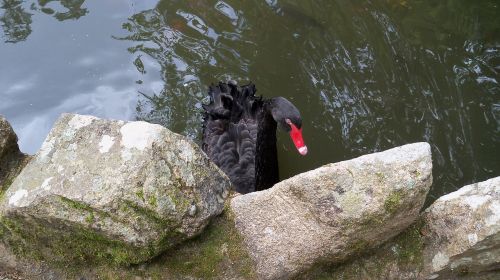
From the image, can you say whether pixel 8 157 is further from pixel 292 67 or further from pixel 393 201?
pixel 292 67

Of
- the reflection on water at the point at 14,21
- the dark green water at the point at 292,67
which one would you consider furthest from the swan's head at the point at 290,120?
the reflection on water at the point at 14,21

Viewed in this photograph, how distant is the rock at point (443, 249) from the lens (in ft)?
8.22

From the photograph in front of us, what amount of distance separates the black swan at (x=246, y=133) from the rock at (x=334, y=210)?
1205 millimetres

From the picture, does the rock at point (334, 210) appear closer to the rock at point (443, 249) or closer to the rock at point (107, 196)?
the rock at point (443, 249)

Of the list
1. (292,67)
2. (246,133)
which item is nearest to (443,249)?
(246,133)

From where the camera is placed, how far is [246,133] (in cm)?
412

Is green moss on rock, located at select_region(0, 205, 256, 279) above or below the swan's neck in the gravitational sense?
above

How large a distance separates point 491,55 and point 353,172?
330 cm

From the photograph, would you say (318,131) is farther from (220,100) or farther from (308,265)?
(308,265)

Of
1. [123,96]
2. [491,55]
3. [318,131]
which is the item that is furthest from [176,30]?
[491,55]

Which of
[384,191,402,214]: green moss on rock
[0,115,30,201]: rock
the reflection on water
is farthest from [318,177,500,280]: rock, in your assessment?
the reflection on water

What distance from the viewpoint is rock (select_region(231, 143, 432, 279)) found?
238 centimetres

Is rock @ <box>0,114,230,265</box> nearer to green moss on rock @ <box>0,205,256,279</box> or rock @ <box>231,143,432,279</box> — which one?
green moss on rock @ <box>0,205,256,279</box>

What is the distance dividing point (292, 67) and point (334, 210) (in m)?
2.91
